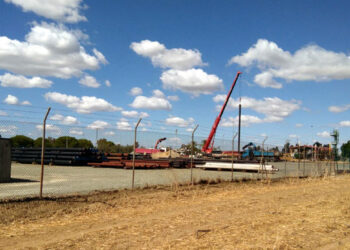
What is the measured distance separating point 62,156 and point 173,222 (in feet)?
78.8

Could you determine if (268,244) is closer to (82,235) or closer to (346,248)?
(346,248)

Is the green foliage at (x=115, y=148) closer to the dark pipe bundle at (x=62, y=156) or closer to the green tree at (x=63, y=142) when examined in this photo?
the dark pipe bundle at (x=62, y=156)

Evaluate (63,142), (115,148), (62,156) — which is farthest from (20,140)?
(115,148)

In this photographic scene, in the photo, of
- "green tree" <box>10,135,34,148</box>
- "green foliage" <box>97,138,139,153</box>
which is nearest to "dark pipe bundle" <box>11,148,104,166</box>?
"green foliage" <box>97,138,139,153</box>

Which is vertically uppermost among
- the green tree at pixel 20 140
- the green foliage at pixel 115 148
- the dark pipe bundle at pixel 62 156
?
the green tree at pixel 20 140

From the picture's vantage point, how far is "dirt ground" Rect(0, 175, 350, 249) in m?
A: 6.09

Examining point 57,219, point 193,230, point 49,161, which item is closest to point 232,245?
point 193,230

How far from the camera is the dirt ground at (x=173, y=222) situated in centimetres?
609

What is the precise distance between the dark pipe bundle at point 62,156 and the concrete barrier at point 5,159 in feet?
44.5

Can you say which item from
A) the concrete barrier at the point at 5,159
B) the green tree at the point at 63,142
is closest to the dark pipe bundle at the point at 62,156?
the green tree at the point at 63,142

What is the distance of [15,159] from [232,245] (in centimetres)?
3165

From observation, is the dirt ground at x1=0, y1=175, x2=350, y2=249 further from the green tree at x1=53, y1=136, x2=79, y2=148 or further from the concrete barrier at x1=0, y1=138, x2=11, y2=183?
the green tree at x1=53, y1=136, x2=79, y2=148

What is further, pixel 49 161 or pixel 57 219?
pixel 49 161

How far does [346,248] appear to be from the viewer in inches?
236
